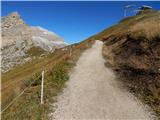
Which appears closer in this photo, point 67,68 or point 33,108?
point 33,108

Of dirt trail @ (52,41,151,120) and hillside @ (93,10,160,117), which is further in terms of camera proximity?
hillside @ (93,10,160,117)

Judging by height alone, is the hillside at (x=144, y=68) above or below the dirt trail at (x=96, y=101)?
above

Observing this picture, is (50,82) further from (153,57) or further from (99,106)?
(153,57)

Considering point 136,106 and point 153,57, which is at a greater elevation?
point 153,57

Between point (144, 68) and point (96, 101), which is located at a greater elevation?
point (144, 68)

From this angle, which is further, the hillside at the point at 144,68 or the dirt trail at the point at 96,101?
the hillside at the point at 144,68

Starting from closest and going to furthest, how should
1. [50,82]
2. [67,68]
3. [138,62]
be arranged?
1. [50,82]
2. [138,62]
3. [67,68]

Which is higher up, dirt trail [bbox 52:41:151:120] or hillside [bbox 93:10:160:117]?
hillside [bbox 93:10:160:117]

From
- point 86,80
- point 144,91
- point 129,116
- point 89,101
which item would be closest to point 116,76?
point 86,80
